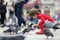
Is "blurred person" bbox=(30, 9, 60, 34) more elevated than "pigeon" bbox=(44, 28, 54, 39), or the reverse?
"blurred person" bbox=(30, 9, 60, 34)

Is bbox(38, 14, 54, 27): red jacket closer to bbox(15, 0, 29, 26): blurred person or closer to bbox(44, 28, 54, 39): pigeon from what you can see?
bbox(44, 28, 54, 39): pigeon

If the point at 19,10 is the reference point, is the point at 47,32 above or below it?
below

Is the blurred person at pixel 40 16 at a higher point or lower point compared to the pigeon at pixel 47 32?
higher

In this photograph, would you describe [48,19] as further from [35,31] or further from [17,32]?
[17,32]

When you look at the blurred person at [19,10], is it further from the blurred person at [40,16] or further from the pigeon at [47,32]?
the pigeon at [47,32]

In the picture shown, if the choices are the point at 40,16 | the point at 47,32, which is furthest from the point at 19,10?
the point at 47,32

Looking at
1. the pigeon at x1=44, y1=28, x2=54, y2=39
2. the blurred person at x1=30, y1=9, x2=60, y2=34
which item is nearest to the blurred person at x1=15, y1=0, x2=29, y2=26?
the blurred person at x1=30, y1=9, x2=60, y2=34

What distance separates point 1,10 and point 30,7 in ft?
1.26

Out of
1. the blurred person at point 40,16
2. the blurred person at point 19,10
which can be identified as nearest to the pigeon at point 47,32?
the blurred person at point 40,16

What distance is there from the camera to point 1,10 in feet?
9.96

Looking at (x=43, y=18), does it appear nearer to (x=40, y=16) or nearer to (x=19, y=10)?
(x=40, y=16)

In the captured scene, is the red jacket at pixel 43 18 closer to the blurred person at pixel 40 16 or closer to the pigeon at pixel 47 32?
the blurred person at pixel 40 16

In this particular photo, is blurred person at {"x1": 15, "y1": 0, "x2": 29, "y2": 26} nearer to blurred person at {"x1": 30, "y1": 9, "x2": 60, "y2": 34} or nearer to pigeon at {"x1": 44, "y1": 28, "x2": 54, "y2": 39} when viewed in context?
blurred person at {"x1": 30, "y1": 9, "x2": 60, "y2": 34}

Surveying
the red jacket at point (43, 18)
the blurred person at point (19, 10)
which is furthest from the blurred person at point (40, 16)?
the blurred person at point (19, 10)
